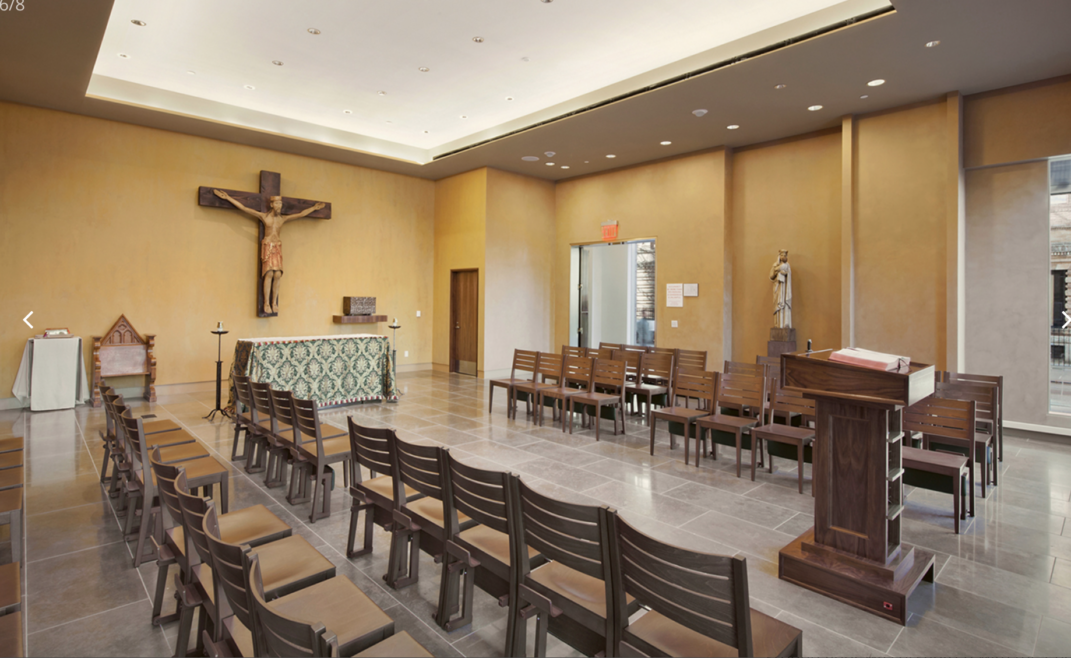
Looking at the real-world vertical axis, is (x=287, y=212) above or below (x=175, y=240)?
above

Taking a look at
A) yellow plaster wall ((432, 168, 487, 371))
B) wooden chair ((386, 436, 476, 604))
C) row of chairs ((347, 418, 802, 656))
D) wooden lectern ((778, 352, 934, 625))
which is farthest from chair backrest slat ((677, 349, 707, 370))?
row of chairs ((347, 418, 802, 656))

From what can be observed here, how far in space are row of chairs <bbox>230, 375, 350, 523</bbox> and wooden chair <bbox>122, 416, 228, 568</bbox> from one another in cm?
57

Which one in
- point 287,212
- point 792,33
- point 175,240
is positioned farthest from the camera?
point 287,212

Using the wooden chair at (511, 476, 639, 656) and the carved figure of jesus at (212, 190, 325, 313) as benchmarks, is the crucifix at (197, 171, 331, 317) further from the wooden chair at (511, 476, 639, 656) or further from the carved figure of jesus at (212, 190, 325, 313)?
the wooden chair at (511, 476, 639, 656)

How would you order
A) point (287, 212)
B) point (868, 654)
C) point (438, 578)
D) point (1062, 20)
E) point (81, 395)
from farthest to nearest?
point (287, 212) < point (81, 395) < point (1062, 20) < point (438, 578) < point (868, 654)

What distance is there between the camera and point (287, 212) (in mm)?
9180

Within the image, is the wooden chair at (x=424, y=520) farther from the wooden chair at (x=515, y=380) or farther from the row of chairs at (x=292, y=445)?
the wooden chair at (x=515, y=380)

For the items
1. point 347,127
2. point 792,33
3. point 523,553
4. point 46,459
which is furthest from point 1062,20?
point 46,459

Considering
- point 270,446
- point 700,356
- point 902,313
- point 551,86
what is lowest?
point 270,446

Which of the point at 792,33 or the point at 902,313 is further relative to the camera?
the point at 902,313

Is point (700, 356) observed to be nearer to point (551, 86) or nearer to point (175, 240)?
point (551, 86)

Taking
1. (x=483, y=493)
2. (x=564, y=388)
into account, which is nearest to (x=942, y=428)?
(x=483, y=493)

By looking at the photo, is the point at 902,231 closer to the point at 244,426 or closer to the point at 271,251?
the point at 244,426

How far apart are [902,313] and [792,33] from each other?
3.65m
